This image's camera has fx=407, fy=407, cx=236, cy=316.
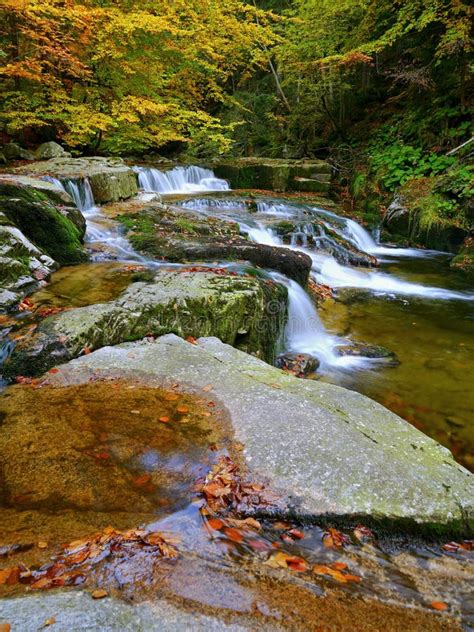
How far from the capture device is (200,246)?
7094 millimetres

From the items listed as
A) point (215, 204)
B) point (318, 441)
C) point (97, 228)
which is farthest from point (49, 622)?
point (215, 204)

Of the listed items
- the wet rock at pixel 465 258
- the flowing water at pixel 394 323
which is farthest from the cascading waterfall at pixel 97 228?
the wet rock at pixel 465 258

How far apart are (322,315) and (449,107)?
32.5 feet

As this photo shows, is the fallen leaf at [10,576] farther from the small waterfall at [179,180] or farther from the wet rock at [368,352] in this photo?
the small waterfall at [179,180]

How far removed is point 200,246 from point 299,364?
280 cm

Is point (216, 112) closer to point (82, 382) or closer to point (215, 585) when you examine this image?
point (82, 382)

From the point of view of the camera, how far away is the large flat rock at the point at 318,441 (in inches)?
94.7

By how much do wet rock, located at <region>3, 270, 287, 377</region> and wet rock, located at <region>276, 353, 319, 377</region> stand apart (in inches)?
8.2

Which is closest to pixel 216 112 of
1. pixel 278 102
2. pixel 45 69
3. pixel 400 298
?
pixel 278 102

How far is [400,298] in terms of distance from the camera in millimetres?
8539

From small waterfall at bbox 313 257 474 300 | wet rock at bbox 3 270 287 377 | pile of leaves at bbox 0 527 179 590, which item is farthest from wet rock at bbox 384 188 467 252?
pile of leaves at bbox 0 527 179 590

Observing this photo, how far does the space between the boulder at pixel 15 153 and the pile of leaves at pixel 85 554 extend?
43.3 ft

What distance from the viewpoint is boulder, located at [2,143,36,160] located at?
478 inches

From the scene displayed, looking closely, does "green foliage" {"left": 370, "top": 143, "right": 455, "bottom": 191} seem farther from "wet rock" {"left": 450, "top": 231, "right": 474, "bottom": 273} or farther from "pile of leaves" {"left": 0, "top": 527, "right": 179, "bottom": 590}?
"pile of leaves" {"left": 0, "top": 527, "right": 179, "bottom": 590}
